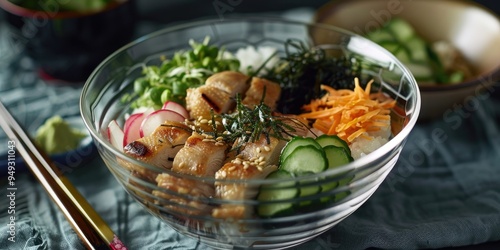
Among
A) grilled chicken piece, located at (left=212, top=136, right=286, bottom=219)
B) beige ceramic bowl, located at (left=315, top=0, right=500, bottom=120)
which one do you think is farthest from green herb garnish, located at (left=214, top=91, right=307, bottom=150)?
beige ceramic bowl, located at (left=315, top=0, right=500, bottom=120)

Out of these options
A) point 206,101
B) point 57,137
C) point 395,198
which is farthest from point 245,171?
point 57,137

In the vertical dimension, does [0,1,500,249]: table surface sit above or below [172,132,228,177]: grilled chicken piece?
below

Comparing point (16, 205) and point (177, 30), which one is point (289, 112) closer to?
point (177, 30)

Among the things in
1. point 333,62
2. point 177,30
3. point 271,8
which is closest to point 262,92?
point 333,62

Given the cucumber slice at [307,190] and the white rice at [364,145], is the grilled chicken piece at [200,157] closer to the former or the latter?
the cucumber slice at [307,190]

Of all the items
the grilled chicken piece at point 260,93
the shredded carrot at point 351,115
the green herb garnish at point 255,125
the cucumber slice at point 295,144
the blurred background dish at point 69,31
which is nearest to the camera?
the cucumber slice at point 295,144

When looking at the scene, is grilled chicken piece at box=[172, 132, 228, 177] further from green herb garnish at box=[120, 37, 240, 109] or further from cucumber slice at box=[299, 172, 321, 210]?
green herb garnish at box=[120, 37, 240, 109]

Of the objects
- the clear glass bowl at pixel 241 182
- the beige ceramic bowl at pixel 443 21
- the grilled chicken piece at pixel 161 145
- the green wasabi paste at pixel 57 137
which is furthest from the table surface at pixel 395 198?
the grilled chicken piece at pixel 161 145
